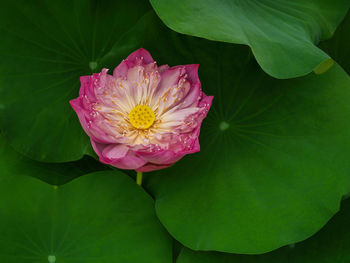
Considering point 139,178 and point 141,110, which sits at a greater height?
point 141,110

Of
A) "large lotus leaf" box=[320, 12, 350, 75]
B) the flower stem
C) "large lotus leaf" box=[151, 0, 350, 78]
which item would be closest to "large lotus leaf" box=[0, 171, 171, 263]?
the flower stem

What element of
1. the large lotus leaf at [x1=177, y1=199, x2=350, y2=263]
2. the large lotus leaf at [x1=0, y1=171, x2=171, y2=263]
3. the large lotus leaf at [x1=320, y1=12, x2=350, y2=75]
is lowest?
the large lotus leaf at [x1=177, y1=199, x2=350, y2=263]

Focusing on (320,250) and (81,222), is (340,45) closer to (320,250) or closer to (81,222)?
(320,250)

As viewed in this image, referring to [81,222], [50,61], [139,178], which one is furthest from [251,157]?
[50,61]

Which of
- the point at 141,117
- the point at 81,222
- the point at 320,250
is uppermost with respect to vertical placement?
the point at 141,117

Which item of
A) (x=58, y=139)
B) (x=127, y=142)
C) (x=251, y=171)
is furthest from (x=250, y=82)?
(x=58, y=139)

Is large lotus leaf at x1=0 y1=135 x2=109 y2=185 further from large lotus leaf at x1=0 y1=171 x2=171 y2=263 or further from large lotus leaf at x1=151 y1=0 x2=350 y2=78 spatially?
large lotus leaf at x1=151 y1=0 x2=350 y2=78

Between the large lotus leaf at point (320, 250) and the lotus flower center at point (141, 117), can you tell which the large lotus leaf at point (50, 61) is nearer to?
the lotus flower center at point (141, 117)
